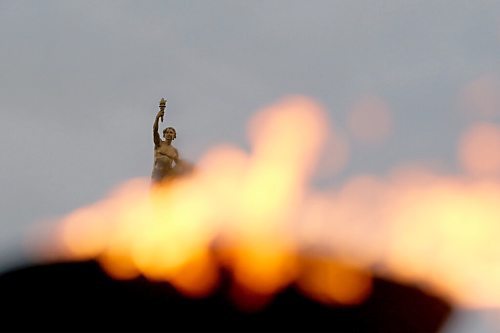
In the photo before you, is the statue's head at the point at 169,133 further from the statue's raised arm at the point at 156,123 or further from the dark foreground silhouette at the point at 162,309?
the dark foreground silhouette at the point at 162,309

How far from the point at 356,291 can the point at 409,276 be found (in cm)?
87

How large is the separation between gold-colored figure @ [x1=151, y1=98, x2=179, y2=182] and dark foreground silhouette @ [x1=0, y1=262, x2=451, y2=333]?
979 centimetres

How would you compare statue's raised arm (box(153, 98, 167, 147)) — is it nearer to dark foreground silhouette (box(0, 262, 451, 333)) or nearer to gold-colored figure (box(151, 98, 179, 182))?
gold-colored figure (box(151, 98, 179, 182))

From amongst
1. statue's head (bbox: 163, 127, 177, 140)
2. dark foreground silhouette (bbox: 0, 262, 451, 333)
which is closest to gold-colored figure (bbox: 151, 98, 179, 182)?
statue's head (bbox: 163, 127, 177, 140)

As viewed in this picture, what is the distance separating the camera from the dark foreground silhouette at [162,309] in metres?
11.2

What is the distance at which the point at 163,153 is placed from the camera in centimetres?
2270

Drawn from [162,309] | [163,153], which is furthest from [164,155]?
[162,309]

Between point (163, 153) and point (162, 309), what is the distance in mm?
11262

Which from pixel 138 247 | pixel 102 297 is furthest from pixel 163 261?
pixel 102 297

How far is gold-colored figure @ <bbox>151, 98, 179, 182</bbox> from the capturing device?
2215 centimetres

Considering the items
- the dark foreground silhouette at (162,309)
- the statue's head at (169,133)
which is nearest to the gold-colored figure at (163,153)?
the statue's head at (169,133)

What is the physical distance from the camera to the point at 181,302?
38.3ft

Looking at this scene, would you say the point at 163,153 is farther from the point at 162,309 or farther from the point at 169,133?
the point at 162,309

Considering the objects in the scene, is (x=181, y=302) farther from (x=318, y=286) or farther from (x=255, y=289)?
(x=318, y=286)
